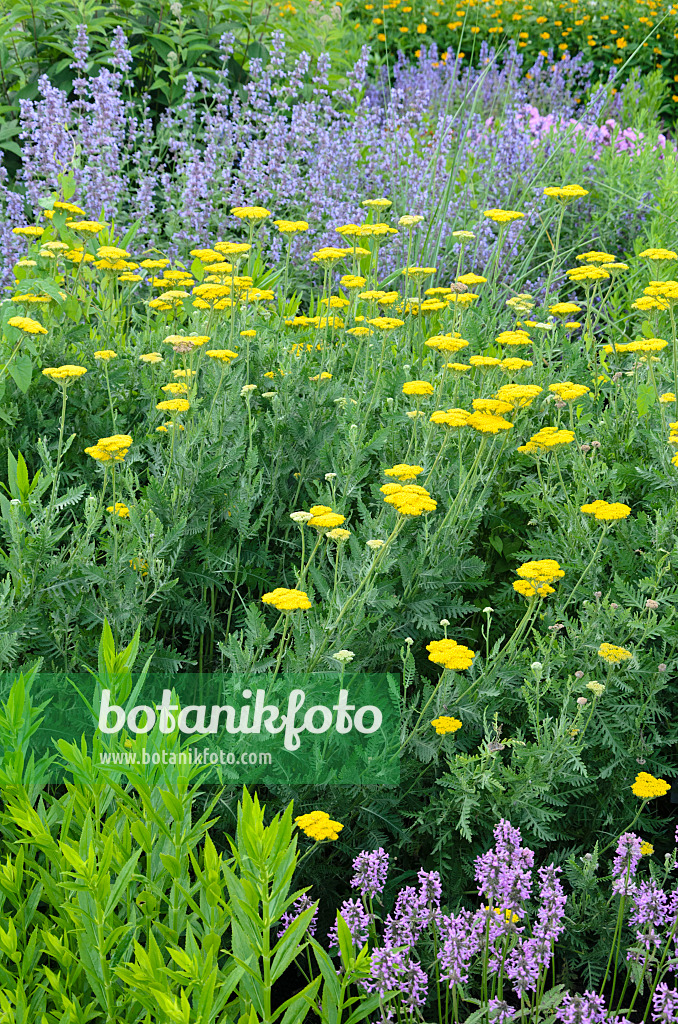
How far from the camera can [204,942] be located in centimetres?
120

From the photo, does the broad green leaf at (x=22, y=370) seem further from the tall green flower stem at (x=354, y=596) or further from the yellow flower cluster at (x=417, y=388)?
the tall green flower stem at (x=354, y=596)

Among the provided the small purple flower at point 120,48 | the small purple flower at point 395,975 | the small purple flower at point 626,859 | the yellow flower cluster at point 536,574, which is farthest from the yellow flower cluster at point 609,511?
the small purple flower at point 120,48

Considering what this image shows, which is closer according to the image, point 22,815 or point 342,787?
point 22,815

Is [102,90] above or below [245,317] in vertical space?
above

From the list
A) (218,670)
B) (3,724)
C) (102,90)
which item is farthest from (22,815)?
(102,90)

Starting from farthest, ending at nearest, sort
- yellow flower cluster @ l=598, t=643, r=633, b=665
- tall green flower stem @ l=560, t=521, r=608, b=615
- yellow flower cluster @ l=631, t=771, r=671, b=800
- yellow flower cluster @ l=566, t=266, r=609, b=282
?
yellow flower cluster @ l=566, t=266, r=609, b=282
tall green flower stem @ l=560, t=521, r=608, b=615
yellow flower cluster @ l=598, t=643, r=633, b=665
yellow flower cluster @ l=631, t=771, r=671, b=800

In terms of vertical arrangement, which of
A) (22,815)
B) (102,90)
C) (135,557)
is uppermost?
(102,90)

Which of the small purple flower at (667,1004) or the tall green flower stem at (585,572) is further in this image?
the tall green flower stem at (585,572)

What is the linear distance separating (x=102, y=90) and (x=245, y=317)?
2.18m

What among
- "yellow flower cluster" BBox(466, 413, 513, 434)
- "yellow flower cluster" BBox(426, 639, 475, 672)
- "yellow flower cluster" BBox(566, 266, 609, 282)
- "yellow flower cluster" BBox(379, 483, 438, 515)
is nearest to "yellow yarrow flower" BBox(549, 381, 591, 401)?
"yellow flower cluster" BBox(466, 413, 513, 434)

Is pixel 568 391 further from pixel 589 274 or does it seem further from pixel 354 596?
pixel 354 596

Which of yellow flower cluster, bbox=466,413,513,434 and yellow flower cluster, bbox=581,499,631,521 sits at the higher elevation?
yellow flower cluster, bbox=466,413,513,434

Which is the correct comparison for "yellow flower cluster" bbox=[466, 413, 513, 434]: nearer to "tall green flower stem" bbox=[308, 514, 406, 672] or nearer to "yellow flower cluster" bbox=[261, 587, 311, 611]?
"tall green flower stem" bbox=[308, 514, 406, 672]

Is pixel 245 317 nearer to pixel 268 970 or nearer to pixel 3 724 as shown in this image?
pixel 3 724
